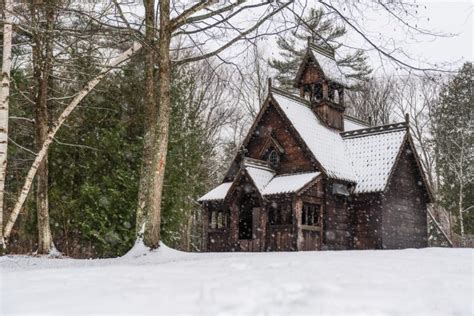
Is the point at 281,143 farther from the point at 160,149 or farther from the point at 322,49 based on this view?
the point at 160,149

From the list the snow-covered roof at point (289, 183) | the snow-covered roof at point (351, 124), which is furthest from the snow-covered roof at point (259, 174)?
the snow-covered roof at point (351, 124)

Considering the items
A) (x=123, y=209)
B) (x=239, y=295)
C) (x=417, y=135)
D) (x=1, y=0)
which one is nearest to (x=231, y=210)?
(x=123, y=209)

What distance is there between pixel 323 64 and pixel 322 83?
3.54ft

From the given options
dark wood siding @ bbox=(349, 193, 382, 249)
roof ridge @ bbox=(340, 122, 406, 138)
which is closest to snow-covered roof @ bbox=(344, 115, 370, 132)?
roof ridge @ bbox=(340, 122, 406, 138)

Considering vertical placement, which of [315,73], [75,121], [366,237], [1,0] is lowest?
[366,237]

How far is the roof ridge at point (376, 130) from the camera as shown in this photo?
968 inches

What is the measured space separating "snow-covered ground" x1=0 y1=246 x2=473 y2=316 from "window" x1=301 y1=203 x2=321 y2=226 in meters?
13.2

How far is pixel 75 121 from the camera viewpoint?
20.2 meters

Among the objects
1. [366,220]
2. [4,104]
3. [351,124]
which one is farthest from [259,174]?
[4,104]

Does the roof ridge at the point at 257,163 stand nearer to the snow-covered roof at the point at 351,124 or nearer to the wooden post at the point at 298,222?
the wooden post at the point at 298,222

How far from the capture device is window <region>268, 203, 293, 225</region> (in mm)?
21234

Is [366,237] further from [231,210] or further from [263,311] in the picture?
[263,311]

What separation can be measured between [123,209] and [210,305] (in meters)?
13.8

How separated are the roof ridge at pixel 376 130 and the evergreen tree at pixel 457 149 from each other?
32.0 ft
